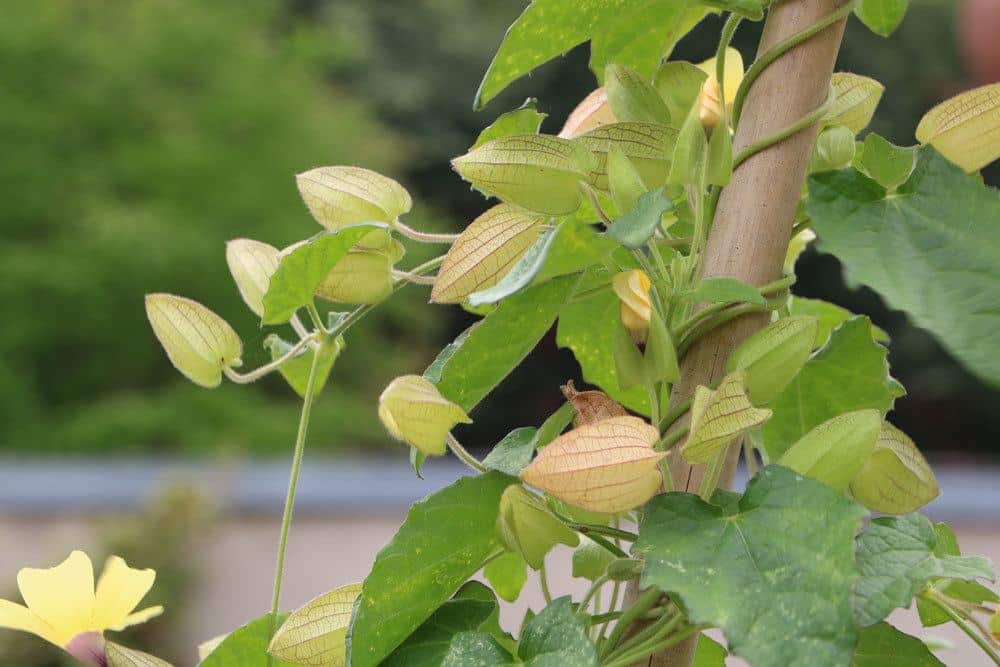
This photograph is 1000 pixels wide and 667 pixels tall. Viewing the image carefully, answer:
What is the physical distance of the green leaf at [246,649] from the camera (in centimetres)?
27

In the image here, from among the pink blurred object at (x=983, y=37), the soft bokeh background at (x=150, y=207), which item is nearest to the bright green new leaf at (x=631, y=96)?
the soft bokeh background at (x=150, y=207)

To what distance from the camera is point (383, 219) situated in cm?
26

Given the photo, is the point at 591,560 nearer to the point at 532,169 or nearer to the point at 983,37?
the point at 532,169

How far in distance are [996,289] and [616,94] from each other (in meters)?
0.08

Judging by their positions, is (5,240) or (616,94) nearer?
(616,94)

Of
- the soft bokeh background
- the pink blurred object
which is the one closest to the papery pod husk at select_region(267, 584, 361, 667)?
the soft bokeh background

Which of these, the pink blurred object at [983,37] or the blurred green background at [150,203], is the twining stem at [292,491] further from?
the pink blurred object at [983,37]

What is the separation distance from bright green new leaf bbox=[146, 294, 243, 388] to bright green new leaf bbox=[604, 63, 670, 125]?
0.10m

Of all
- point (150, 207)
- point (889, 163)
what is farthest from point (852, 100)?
point (150, 207)

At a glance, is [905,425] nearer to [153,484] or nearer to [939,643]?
[153,484]

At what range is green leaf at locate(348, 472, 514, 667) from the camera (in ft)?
0.75

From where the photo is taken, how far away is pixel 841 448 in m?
0.22

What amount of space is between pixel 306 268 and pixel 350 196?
24 mm

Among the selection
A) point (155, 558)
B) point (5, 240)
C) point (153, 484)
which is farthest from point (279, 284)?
point (5, 240)
